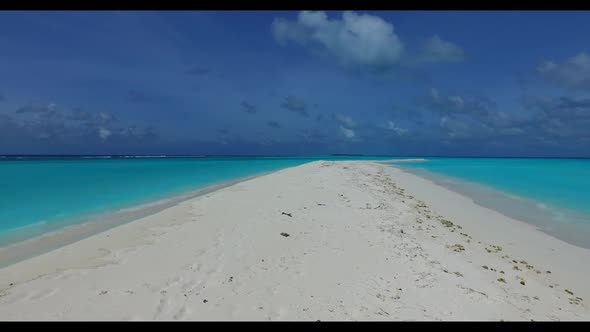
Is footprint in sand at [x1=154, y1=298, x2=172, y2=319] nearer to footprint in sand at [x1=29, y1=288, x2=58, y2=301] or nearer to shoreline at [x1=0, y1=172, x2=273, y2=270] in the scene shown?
footprint in sand at [x1=29, y1=288, x2=58, y2=301]

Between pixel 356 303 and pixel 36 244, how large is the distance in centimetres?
894

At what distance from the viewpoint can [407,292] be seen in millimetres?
5145

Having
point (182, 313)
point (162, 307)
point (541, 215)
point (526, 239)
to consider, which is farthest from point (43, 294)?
point (541, 215)

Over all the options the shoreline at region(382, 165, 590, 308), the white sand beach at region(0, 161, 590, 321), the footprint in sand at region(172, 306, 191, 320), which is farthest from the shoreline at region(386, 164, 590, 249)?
the footprint in sand at region(172, 306, 191, 320)

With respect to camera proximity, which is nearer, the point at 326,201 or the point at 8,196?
the point at 326,201

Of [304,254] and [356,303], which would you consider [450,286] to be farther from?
[304,254]

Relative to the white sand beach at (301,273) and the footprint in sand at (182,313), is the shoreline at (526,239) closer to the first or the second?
the white sand beach at (301,273)

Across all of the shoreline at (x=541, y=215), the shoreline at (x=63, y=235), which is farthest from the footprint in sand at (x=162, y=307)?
the shoreline at (x=541, y=215)

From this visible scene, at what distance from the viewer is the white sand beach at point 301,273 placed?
15.0 ft

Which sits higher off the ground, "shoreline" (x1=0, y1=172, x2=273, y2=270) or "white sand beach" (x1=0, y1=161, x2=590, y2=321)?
"white sand beach" (x1=0, y1=161, x2=590, y2=321)

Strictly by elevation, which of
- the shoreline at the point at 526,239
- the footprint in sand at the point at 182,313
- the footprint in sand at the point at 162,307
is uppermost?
the shoreline at the point at 526,239

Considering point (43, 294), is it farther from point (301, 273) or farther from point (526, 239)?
point (526, 239)

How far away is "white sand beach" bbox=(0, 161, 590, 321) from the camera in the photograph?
4570mm
